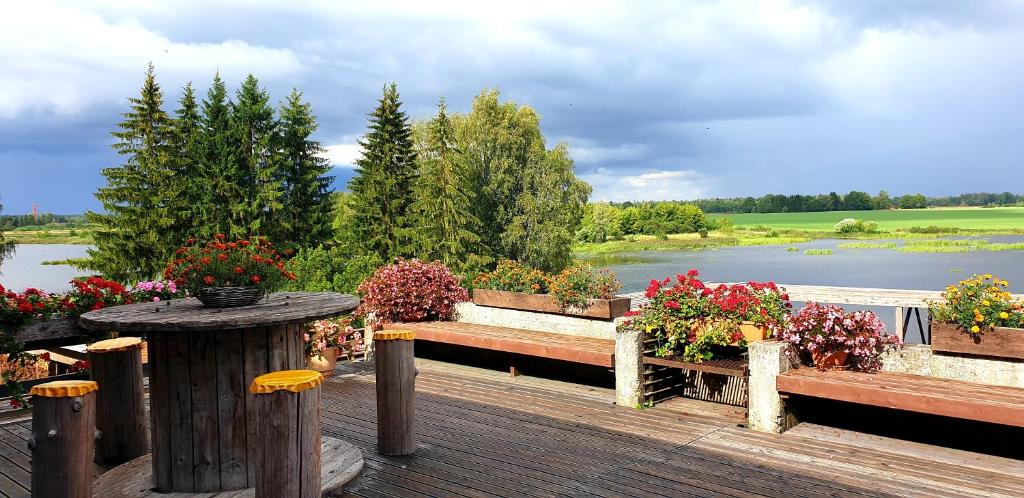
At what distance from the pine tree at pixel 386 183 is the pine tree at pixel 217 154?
17.1ft

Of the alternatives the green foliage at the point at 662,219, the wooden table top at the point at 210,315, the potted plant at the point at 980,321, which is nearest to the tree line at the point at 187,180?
the wooden table top at the point at 210,315

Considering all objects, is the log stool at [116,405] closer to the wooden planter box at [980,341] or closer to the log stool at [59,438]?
the log stool at [59,438]

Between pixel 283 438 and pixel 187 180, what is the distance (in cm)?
2841

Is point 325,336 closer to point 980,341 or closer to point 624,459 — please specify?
point 624,459

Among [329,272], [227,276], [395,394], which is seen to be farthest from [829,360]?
[329,272]

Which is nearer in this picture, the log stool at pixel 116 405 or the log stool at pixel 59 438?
the log stool at pixel 59 438

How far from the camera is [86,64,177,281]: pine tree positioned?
28406 mm

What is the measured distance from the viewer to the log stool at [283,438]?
3316mm

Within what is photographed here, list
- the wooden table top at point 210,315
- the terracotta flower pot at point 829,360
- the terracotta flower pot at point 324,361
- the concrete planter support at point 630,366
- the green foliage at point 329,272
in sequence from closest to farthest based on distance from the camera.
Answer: the wooden table top at point 210,315
the terracotta flower pot at point 829,360
the concrete planter support at point 630,366
the terracotta flower pot at point 324,361
the green foliage at point 329,272

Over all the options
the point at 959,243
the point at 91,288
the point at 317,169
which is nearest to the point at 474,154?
the point at 317,169

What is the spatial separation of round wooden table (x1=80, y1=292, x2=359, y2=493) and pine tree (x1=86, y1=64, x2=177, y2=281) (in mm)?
27032

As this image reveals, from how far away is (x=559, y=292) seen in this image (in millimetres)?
7289

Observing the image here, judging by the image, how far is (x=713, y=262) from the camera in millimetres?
50031

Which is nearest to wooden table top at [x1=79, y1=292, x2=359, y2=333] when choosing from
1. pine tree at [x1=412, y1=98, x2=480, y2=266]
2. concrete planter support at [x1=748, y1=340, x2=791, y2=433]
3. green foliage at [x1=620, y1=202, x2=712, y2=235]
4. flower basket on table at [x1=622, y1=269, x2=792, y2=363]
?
flower basket on table at [x1=622, y1=269, x2=792, y2=363]
